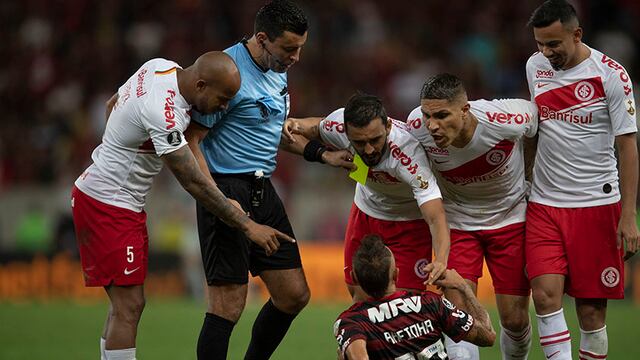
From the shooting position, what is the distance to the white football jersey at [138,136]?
21.0 feet

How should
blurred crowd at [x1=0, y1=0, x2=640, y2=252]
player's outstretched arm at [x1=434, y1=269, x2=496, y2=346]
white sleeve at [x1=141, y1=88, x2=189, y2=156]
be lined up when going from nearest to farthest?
player's outstretched arm at [x1=434, y1=269, x2=496, y2=346]
white sleeve at [x1=141, y1=88, x2=189, y2=156]
blurred crowd at [x1=0, y1=0, x2=640, y2=252]

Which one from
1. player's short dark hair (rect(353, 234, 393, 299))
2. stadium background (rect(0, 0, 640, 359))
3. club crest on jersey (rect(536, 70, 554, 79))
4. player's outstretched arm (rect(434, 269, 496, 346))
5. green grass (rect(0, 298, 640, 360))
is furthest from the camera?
stadium background (rect(0, 0, 640, 359))

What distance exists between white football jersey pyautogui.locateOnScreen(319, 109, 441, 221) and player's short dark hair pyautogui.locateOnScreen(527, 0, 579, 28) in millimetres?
1114

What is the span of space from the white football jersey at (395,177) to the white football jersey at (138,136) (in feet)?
3.73

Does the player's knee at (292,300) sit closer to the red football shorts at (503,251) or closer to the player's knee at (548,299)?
the red football shorts at (503,251)

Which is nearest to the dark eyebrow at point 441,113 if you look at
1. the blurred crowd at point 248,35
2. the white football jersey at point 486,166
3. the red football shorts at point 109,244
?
the white football jersey at point 486,166

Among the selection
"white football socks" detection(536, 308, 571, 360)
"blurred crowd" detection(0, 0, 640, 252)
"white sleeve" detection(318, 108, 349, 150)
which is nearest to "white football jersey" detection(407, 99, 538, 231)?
"white sleeve" detection(318, 108, 349, 150)

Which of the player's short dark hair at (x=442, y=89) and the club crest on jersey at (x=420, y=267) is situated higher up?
the player's short dark hair at (x=442, y=89)

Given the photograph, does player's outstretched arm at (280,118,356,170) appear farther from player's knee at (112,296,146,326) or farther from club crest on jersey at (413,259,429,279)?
player's knee at (112,296,146,326)

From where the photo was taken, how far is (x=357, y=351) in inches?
215

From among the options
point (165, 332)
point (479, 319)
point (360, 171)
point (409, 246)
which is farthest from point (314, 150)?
point (165, 332)

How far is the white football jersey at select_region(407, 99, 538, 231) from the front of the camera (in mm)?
6805

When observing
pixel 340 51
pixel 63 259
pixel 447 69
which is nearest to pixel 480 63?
pixel 447 69

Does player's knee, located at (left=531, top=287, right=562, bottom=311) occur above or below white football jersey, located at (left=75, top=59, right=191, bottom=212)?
below
